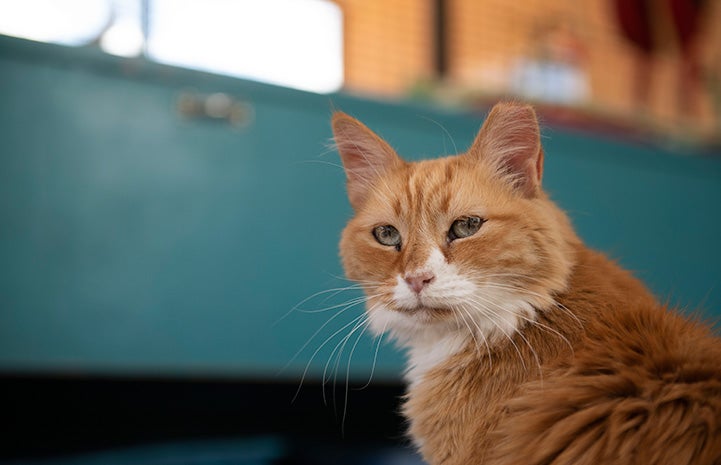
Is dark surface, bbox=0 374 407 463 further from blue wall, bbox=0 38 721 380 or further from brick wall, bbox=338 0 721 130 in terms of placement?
brick wall, bbox=338 0 721 130

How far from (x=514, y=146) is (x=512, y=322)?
0.79 feet

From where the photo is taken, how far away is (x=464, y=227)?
916 millimetres

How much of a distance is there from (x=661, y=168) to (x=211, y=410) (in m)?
1.87

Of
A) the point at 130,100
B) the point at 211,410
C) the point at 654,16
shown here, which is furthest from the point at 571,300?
the point at 654,16

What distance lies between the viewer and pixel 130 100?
1827 millimetres

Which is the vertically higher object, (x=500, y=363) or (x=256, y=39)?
(x=256, y=39)

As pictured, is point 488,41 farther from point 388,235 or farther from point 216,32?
point 388,235

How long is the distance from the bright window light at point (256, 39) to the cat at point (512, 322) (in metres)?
1.09

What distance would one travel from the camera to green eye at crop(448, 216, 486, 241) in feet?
2.99

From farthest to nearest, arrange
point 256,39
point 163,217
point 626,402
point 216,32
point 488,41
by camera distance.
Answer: point 488,41, point 256,39, point 216,32, point 163,217, point 626,402

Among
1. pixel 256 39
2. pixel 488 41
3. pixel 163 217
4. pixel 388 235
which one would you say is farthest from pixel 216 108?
pixel 488 41

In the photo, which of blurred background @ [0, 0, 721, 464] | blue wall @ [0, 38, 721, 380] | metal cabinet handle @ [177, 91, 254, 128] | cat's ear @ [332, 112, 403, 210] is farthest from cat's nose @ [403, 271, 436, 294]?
metal cabinet handle @ [177, 91, 254, 128]

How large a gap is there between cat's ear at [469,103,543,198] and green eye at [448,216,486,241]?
0.09 meters

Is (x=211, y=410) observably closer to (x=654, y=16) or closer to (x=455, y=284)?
(x=455, y=284)
